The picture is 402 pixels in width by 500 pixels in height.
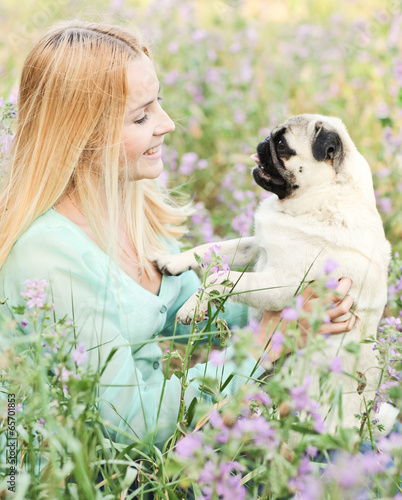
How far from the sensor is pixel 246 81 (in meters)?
4.54

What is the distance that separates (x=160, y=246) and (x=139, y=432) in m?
0.93

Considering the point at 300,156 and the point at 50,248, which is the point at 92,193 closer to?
the point at 50,248

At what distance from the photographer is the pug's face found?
221 cm

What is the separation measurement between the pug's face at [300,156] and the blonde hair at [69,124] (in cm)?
66

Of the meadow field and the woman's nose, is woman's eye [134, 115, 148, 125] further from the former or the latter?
the meadow field

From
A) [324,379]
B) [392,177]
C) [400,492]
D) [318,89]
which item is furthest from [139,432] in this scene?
[318,89]

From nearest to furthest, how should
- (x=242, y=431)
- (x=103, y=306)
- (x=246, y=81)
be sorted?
1. (x=242, y=431)
2. (x=103, y=306)
3. (x=246, y=81)

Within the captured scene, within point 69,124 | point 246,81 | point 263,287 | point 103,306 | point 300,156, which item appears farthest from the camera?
point 246,81

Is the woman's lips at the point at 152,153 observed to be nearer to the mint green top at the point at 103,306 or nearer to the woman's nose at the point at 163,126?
the woman's nose at the point at 163,126

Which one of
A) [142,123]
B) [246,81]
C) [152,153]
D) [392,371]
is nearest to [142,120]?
[142,123]

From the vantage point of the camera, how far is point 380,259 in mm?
2137

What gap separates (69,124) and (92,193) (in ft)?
0.86

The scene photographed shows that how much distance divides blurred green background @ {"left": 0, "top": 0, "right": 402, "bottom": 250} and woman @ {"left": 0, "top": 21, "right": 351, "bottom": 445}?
4.82 ft

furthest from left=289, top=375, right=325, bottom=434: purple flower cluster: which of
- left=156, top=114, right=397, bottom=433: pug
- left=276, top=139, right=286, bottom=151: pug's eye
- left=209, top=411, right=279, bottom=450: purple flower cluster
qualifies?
left=276, top=139, right=286, bottom=151: pug's eye
